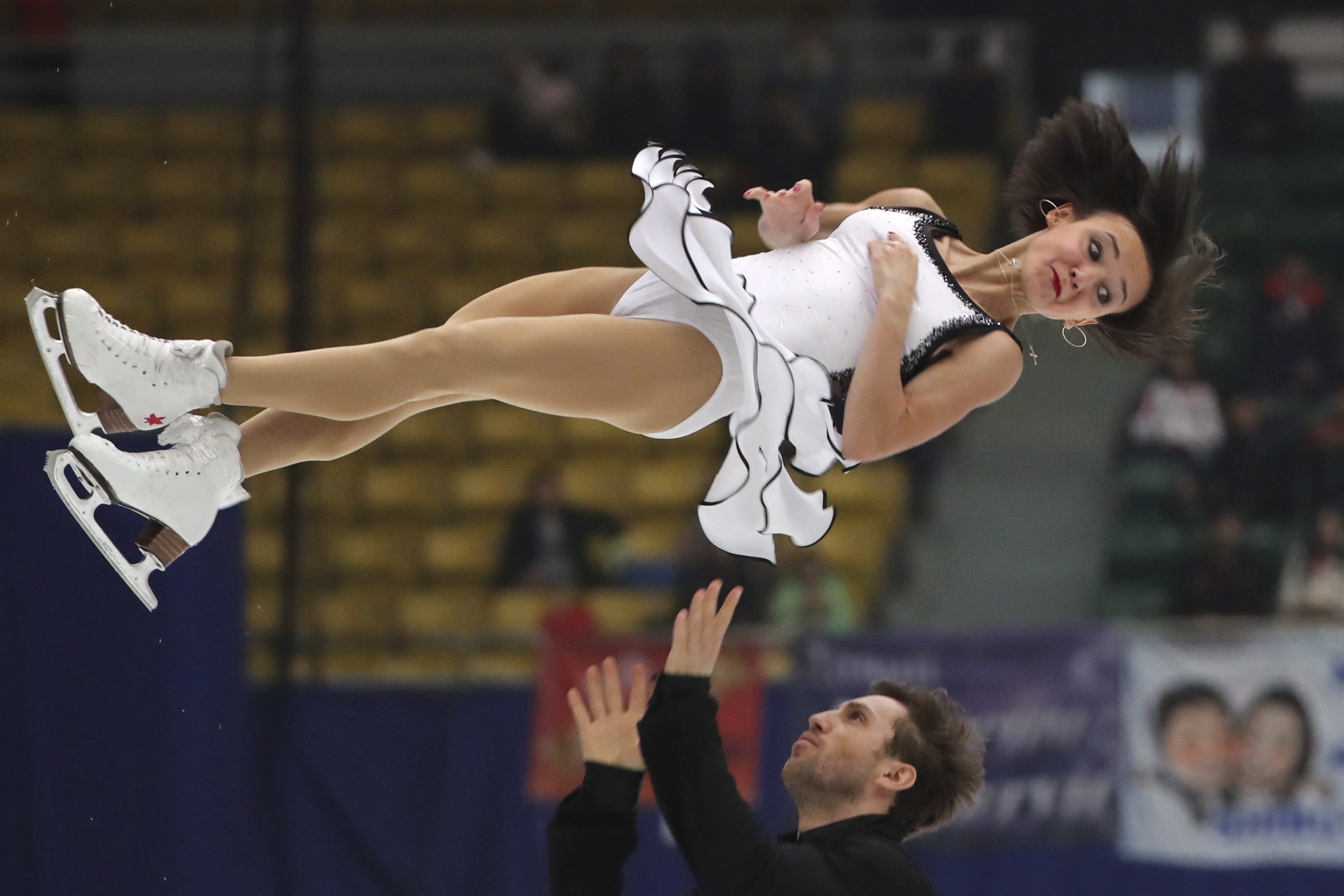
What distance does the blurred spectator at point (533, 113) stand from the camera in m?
7.61

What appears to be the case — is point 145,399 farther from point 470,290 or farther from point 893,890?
point 470,290

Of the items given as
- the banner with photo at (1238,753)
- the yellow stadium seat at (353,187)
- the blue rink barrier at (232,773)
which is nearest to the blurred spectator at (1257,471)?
the banner with photo at (1238,753)

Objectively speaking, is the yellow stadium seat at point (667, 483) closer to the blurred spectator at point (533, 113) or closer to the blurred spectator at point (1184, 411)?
the blurred spectator at point (533, 113)

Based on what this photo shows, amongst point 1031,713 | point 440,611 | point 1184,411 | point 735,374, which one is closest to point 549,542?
point 440,611

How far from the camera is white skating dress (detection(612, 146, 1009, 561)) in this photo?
292 cm

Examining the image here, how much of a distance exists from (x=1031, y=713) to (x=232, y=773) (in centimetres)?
266

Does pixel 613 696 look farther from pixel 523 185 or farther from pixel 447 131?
pixel 447 131

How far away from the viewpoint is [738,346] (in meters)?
2.93

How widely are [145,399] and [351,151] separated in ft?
17.8

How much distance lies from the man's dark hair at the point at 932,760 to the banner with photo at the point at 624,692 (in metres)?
2.32

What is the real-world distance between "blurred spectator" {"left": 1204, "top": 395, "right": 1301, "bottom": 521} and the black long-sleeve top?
191 inches

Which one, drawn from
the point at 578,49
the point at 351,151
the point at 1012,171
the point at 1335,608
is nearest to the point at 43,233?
the point at 351,151

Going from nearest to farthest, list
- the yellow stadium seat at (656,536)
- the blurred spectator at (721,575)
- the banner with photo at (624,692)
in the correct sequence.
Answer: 1. the banner with photo at (624,692)
2. the blurred spectator at (721,575)
3. the yellow stadium seat at (656,536)

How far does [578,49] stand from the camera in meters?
8.17
